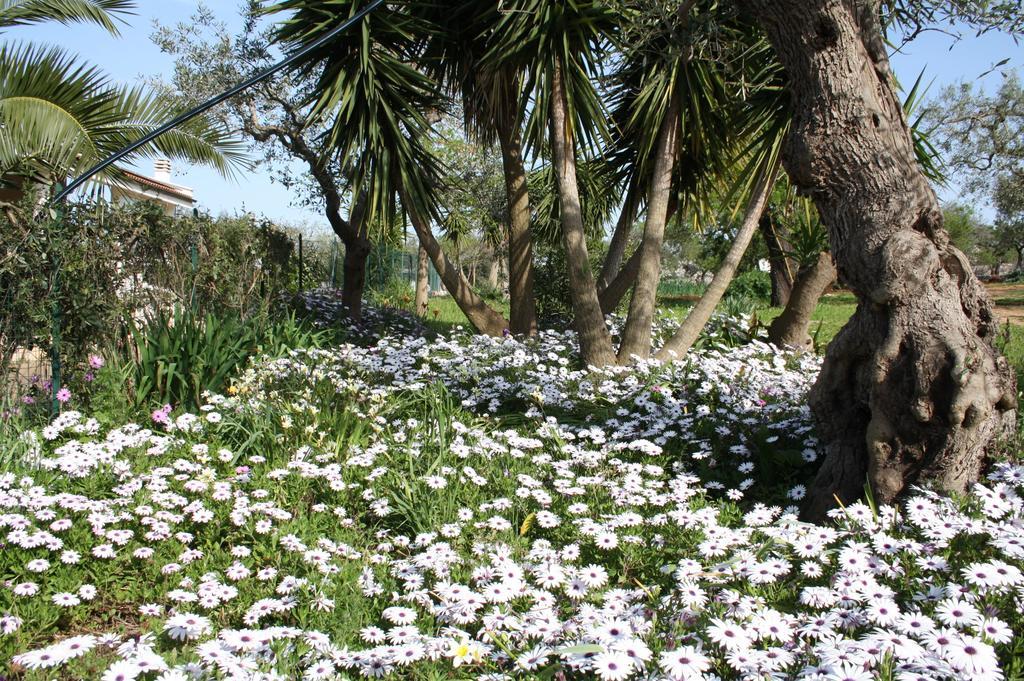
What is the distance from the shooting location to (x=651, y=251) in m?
6.57


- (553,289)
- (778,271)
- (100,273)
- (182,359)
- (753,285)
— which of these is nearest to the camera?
(100,273)

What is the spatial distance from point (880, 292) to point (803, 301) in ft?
14.2

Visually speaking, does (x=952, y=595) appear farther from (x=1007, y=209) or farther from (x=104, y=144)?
(x=1007, y=209)

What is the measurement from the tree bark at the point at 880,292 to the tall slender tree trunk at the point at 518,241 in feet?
13.9

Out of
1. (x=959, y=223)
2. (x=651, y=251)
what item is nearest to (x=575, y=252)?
(x=651, y=251)

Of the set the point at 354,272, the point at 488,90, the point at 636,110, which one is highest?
the point at 488,90

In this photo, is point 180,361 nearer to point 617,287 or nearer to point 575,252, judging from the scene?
point 575,252

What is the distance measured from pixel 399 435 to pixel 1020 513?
2878 millimetres

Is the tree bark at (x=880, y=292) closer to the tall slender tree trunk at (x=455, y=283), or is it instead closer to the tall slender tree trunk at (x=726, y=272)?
the tall slender tree trunk at (x=726, y=272)

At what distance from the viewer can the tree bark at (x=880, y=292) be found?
3.06 m

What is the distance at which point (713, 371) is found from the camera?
5.62 meters

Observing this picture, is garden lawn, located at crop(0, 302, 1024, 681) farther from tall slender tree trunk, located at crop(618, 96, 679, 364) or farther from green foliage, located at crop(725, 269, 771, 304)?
green foliage, located at crop(725, 269, 771, 304)

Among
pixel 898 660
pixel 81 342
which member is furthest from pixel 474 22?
pixel 898 660

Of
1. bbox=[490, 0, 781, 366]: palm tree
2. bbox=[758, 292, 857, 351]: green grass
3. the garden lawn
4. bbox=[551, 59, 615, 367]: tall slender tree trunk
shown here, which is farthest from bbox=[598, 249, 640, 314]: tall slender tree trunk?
the garden lawn
